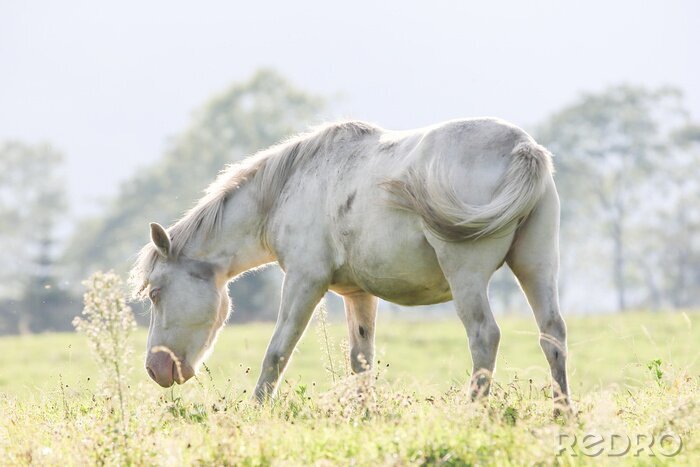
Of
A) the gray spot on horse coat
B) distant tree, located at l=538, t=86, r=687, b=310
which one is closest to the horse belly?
the gray spot on horse coat

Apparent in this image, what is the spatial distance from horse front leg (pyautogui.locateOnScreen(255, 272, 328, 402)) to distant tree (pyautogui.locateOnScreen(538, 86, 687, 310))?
65.3 meters

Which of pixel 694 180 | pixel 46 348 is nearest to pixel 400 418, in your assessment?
pixel 46 348

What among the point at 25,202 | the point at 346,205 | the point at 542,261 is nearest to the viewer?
the point at 542,261

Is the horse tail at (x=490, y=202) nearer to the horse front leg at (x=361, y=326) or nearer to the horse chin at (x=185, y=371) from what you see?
the horse front leg at (x=361, y=326)

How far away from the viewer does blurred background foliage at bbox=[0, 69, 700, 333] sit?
67188 millimetres

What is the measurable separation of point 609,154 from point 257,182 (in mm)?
68694

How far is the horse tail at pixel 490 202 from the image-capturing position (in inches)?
270

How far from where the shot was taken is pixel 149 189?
233ft

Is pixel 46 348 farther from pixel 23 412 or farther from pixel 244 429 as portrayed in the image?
pixel 244 429

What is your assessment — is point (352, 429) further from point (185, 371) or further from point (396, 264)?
point (185, 371)

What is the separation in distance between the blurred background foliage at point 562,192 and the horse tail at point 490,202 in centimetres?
5694

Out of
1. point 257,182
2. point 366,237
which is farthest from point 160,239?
point 366,237

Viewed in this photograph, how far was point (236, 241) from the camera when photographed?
930 centimetres

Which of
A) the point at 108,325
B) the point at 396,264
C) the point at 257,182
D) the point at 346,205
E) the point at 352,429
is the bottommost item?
the point at 352,429
